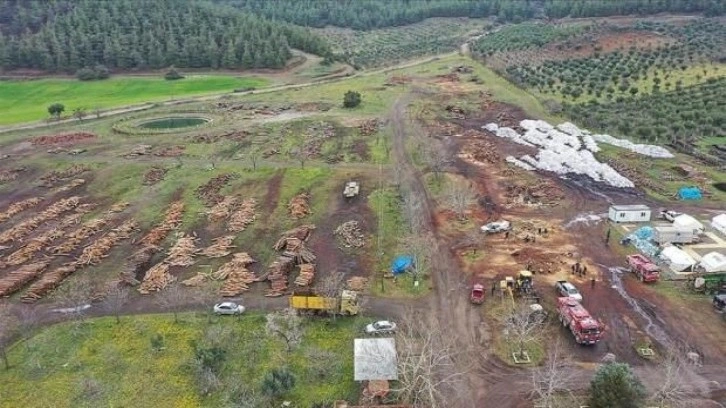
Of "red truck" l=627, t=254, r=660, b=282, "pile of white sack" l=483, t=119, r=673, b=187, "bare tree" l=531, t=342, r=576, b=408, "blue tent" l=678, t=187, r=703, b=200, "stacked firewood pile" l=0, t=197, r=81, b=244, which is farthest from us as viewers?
"pile of white sack" l=483, t=119, r=673, b=187

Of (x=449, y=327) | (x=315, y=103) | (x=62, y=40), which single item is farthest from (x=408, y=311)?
(x=62, y=40)

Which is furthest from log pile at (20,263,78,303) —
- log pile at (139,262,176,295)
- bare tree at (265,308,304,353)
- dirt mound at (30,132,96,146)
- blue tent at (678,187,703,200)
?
blue tent at (678,187,703,200)

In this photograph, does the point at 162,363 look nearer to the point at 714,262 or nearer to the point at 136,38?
the point at 714,262

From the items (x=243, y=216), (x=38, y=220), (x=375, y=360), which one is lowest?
(x=375, y=360)

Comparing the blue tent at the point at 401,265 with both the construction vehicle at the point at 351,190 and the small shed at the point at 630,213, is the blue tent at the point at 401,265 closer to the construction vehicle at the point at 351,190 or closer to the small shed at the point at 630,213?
the construction vehicle at the point at 351,190

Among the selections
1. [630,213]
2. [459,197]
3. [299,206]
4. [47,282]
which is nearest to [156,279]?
[47,282]

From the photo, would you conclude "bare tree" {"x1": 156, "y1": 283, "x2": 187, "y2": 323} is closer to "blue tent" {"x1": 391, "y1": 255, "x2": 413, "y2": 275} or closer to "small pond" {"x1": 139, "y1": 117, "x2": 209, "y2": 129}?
"blue tent" {"x1": 391, "y1": 255, "x2": 413, "y2": 275}

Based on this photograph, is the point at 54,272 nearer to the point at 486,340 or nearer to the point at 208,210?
the point at 208,210
